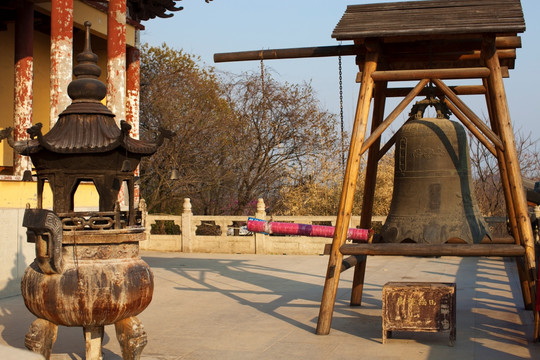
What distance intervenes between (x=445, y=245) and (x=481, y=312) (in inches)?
107

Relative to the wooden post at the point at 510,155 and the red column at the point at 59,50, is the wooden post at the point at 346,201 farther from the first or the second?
the red column at the point at 59,50

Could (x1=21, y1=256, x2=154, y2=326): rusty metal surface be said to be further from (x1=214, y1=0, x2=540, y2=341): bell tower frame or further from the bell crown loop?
the bell crown loop

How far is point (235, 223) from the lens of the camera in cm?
2452

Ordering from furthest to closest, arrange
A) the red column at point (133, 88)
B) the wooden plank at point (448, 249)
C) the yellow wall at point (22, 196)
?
the red column at point (133, 88) < the yellow wall at point (22, 196) < the wooden plank at point (448, 249)

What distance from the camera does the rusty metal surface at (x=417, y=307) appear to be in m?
7.14

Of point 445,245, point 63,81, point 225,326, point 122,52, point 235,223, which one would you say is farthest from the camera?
point 235,223

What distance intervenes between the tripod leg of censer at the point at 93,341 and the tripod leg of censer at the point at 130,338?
285mm

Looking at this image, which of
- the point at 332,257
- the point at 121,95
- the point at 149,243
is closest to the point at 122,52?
the point at 121,95

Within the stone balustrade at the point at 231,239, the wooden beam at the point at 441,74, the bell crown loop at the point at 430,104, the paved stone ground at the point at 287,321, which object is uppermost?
the wooden beam at the point at 441,74

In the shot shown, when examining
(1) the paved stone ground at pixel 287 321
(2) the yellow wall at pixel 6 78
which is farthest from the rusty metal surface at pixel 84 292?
(2) the yellow wall at pixel 6 78

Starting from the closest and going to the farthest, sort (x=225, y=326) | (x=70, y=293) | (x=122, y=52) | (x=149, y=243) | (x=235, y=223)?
(x=70, y=293), (x=225, y=326), (x=122, y=52), (x=149, y=243), (x=235, y=223)

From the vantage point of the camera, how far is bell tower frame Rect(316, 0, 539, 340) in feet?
24.1

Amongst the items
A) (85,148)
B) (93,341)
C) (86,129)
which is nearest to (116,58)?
(86,129)

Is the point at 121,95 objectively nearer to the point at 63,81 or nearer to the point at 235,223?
the point at 63,81
